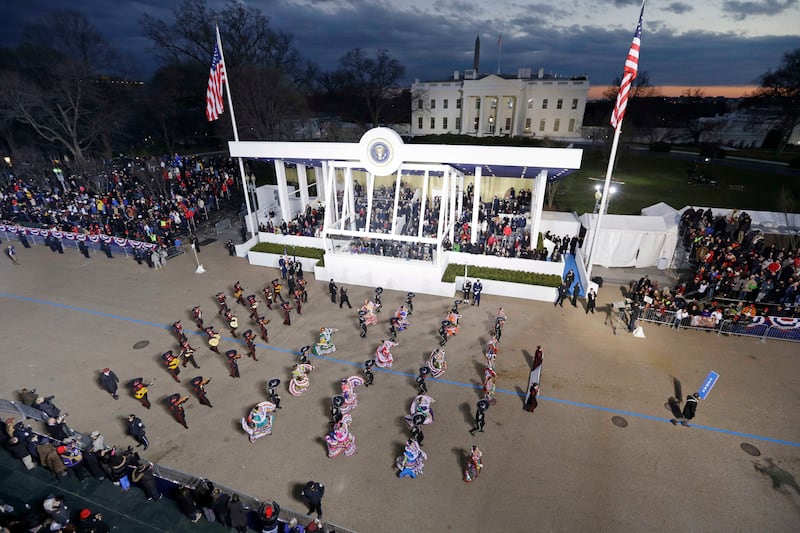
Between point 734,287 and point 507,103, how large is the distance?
163ft

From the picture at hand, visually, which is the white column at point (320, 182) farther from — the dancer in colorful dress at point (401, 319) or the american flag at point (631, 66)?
the american flag at point (631, 66)

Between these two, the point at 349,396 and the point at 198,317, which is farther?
the point at 198,317

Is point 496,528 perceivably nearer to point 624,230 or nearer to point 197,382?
point 197,382

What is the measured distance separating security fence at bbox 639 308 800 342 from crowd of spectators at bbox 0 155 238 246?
27710 millimetres

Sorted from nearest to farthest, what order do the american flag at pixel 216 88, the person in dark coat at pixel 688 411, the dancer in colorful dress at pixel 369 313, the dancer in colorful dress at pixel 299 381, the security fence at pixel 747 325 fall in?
the person in dark coat at pixel 688 411
the dancer in colorful dress at pixel 299 381
the security fence at pixel 747 325
the dancer in colorful dress at pixel 369 313
the american flag at pixel 216 88

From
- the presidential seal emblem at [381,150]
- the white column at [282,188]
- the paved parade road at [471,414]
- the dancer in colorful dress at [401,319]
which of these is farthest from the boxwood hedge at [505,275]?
the white column at [282,188]

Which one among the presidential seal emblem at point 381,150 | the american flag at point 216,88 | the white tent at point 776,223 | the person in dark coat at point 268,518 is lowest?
the person in dark coat at point 268,518

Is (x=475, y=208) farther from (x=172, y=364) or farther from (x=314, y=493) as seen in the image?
(x=314, y=493)

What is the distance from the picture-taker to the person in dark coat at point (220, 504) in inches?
297

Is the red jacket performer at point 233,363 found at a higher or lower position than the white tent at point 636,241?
lower

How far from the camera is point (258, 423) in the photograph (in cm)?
1030

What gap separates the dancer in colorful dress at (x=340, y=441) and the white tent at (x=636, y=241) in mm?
16807

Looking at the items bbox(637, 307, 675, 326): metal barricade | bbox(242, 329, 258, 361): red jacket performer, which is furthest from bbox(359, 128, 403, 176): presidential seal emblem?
bbox(637, 307, 675, 326): metal barricade

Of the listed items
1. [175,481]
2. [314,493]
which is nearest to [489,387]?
[314,493]
